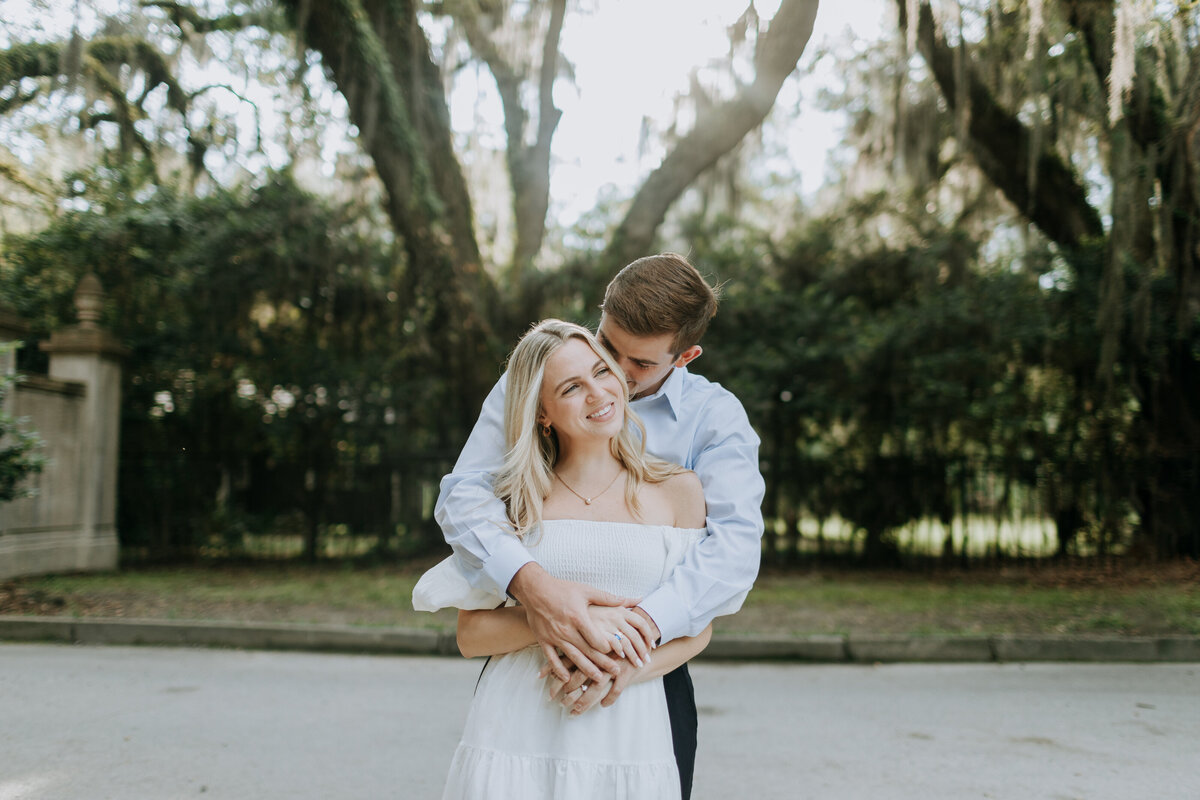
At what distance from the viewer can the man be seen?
1.85 metres

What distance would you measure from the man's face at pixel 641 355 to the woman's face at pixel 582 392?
0.80 feet

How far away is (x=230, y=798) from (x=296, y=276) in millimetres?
8963

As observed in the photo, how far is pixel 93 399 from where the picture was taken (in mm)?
11023

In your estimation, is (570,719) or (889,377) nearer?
(570,719)

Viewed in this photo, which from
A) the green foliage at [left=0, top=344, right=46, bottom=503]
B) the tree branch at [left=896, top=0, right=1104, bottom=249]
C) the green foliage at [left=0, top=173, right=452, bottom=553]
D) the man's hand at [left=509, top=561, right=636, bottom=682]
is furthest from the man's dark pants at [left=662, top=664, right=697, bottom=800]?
the tree branch at [left=896, top=0, right=1104, bottom=249]

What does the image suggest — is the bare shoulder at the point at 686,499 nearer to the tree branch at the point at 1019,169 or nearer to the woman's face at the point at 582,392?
the woman's face at the point at 582,392

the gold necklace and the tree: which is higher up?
the tree

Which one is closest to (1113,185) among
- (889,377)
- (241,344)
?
(889,377)

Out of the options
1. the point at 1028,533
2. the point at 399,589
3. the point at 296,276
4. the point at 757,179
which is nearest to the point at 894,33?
the point at 757,179

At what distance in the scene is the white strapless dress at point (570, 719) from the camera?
1867 mm

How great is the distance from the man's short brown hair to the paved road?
2.43 m

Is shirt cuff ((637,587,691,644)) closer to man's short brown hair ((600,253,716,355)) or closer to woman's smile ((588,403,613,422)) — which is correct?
woman's smile ((588,403,613,422))

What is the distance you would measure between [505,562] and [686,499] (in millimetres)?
483

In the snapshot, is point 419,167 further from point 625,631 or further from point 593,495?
point 625,631
